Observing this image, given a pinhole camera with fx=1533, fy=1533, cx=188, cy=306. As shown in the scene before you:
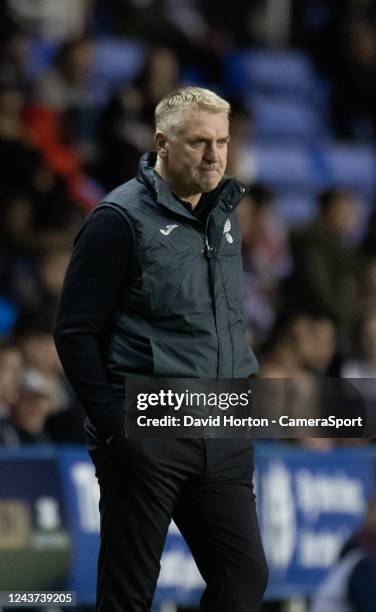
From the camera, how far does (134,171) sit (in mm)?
9766

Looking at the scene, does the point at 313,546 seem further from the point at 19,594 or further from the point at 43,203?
the point at 43,203

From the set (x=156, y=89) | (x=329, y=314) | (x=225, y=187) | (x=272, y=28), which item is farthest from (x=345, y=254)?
(x=225, y=187)

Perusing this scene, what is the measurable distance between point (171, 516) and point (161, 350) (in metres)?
0.49

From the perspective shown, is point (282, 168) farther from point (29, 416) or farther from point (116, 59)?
point (29, 416)

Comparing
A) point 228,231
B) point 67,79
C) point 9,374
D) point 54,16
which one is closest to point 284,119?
point 54,16

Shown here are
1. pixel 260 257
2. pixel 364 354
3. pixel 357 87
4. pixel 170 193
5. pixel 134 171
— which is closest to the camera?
pixel 170 193

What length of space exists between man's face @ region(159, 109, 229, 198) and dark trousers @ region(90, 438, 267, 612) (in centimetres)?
72

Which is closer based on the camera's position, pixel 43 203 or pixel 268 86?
pixel 43 203

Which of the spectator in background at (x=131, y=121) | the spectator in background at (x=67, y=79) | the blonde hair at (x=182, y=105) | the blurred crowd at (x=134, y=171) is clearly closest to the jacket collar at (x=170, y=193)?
the blonde hair at (x=182, y=105)

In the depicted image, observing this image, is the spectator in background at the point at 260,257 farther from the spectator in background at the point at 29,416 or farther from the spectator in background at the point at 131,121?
the spectator in background at the point at 29,416

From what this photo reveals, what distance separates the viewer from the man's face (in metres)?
4.23

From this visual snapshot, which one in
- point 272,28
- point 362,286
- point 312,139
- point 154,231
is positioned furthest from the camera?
point 272,28

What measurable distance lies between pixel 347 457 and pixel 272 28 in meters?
7.58

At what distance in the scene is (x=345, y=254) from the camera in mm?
9812
